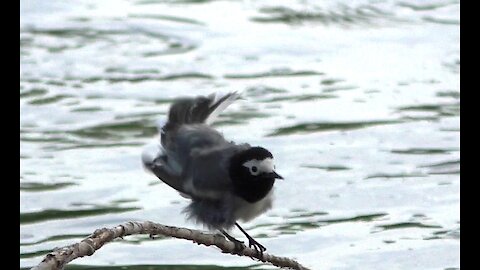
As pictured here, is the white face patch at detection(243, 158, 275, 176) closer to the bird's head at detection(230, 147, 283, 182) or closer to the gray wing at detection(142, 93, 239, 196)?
the bird's head at detection(230, 147, 283, 182)

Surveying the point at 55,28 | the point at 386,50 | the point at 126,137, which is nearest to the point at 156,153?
the point at 126,137

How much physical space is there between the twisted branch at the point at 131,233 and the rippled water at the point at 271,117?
203 cm

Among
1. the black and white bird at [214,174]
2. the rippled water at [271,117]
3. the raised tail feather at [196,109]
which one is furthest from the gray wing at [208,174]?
the rippled water at [271,117]

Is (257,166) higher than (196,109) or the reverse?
the reverse

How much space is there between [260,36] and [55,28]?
181 cm

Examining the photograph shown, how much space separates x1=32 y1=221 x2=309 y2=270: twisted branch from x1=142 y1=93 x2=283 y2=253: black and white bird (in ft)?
0.40

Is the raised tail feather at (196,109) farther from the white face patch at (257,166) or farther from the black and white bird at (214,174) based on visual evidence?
the white face patch at (257,166)

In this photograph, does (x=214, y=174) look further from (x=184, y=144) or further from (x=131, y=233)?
(x=131, y=233)

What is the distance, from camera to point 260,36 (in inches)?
441

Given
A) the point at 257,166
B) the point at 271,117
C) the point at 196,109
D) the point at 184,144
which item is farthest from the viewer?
the point at 271,117

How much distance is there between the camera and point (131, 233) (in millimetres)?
4176

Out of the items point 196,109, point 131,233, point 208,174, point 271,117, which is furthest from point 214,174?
point 271,117

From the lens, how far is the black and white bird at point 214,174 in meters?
4.81

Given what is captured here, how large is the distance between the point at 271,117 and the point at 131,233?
524 cm
